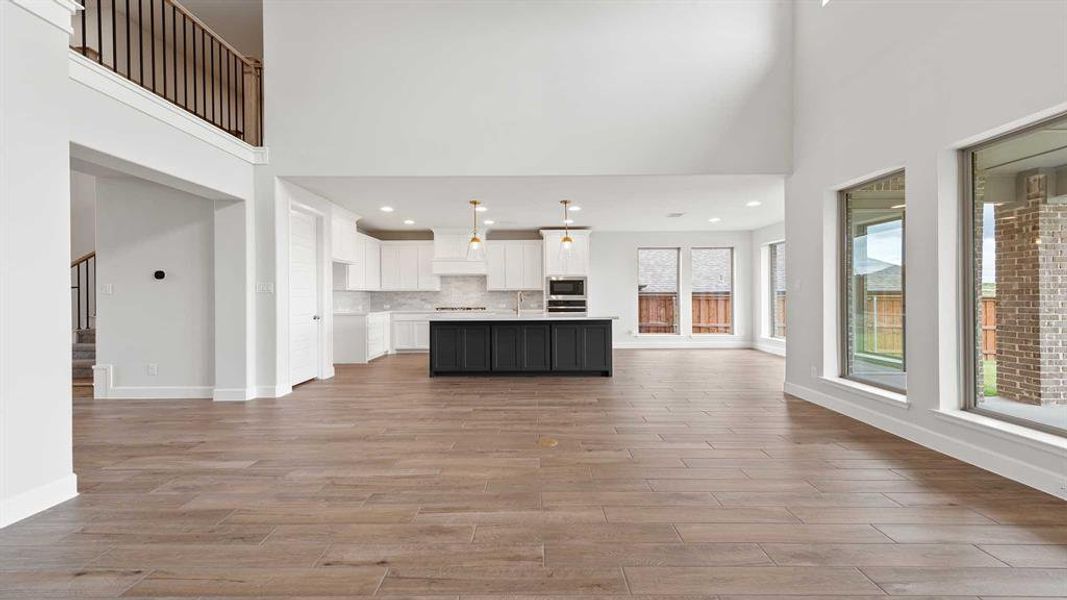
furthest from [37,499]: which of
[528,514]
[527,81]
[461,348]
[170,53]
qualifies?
[170,53]

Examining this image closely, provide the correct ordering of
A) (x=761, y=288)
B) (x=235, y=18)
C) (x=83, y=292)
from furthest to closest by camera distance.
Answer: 1. (x=761, y=288)
2. (x=83, y=292)
3. (x=235, y=18)

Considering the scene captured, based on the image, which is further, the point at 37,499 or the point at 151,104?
the point at 151,104

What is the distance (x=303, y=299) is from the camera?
21.0 ft

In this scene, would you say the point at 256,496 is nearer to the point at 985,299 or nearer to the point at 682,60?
the point at 985,299

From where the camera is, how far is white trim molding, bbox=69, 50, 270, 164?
11.4 feet

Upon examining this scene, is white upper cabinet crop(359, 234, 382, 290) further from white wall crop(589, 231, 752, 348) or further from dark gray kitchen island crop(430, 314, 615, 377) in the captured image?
white wall crop(589, 231, 752, 348)

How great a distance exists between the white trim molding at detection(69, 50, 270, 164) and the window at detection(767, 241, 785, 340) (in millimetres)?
8808

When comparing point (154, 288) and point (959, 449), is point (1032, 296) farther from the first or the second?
point (154, 288)

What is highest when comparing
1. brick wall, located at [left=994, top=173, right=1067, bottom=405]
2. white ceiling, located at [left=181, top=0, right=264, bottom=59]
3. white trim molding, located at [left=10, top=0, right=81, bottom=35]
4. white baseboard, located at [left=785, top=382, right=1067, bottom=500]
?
white ceiling, located at [left=181, top=0, right=264, bottom=59]

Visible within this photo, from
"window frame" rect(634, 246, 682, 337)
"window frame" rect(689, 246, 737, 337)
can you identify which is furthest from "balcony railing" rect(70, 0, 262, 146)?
"window frame" rect(689, 246, 737, 337)

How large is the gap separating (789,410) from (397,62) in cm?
525

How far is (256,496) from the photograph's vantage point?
8.94 feet

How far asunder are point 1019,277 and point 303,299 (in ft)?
21.7

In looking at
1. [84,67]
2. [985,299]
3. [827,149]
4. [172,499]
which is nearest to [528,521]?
[172,499]
